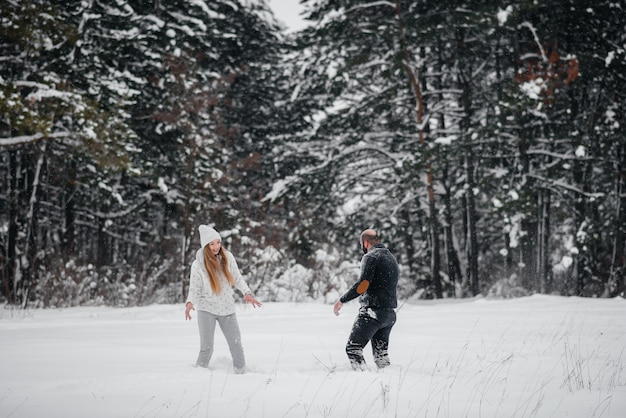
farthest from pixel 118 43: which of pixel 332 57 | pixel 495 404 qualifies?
pixel 495 404

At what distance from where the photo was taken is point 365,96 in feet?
56.0

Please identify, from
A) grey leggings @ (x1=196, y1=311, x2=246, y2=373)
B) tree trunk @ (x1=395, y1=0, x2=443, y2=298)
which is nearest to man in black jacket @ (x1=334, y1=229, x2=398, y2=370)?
grey leggings @ (x1=196, y1=311, x2=246, y2=373)

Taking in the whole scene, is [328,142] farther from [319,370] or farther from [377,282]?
[319,370]

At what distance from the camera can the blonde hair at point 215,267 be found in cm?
532

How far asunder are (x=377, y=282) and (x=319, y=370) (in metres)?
1.16

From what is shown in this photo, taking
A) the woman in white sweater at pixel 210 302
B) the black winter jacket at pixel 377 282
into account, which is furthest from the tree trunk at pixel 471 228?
the woman in white sweater at pixel 210 302

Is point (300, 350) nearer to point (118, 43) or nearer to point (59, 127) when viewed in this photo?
point (59, 127)

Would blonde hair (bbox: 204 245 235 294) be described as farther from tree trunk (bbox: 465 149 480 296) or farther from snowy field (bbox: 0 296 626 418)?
tree trunk (bbox: 465 149 480 296)

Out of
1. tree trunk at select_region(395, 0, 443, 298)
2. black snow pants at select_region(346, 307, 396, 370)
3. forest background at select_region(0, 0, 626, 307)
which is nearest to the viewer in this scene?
black snow pants at select_region(346, 307, 396, 370)

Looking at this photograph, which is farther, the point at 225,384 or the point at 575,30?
the point at 575,30

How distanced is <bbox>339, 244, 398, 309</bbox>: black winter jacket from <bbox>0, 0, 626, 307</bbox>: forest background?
951 cm

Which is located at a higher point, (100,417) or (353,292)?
(353,292)

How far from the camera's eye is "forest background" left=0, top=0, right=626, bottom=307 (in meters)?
13.7

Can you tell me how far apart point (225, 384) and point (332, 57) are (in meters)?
13.0
